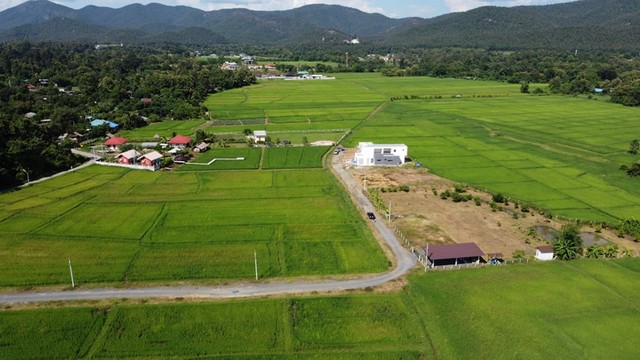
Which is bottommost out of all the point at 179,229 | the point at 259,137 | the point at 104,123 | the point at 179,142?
the point at 179,229

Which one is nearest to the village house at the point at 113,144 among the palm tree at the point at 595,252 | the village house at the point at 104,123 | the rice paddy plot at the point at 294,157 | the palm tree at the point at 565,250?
the village house at the point at 104,123

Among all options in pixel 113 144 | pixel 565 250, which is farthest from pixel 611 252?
pixel 113 144

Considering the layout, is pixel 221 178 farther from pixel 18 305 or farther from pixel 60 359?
pixel 60 359

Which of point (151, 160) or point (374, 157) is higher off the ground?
point (151, 160)

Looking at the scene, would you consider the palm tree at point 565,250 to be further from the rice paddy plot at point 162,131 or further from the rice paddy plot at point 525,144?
the rice paddy plot at point 162,131

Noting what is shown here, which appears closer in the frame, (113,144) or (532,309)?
(532,309)

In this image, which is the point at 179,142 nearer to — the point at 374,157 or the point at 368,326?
the point at 374,157

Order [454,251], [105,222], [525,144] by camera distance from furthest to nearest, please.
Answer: [525,144], [105,222], [454,251]
